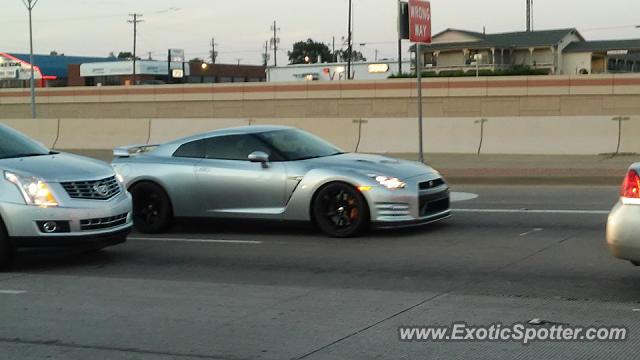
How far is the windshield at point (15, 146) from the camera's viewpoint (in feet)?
30.9

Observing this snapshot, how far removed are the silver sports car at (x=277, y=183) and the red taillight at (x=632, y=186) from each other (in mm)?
3507

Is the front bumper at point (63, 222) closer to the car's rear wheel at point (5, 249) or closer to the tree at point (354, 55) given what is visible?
the car's rear wheel at point (5, 249)

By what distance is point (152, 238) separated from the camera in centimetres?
1130

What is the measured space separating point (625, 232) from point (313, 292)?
2627 millimetres

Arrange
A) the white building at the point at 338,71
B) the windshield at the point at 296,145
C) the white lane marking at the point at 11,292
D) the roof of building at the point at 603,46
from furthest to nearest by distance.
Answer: the white building at the point at 338,71 → the roof of building at the point at 603,46 → the windshield at the point at 296,145 → the white lane marking at the point at 11,292

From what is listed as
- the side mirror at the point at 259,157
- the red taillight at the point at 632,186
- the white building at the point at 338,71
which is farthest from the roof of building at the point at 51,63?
the red taillight at the point at 632,186

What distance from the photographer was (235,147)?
11250 millimetres

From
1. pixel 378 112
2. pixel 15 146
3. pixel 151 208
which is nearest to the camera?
pixel 15 146

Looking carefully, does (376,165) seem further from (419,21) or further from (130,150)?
(419,21)

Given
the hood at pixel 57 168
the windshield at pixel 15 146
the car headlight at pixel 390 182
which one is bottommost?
the car headlight at pixel 390 182

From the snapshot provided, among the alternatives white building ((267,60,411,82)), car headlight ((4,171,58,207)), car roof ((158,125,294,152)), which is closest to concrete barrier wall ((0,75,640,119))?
car roof ((158,125,294,152))

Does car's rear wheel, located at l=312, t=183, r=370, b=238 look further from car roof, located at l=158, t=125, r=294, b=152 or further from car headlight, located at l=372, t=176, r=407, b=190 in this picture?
car roof, located at l=158, t=125, r=294, b=152

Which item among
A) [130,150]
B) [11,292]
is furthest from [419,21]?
[11,292]

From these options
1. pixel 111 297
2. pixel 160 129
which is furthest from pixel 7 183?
pixel 160 129
